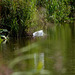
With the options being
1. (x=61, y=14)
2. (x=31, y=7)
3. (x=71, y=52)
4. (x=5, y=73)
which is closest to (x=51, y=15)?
(x=61, y=14)

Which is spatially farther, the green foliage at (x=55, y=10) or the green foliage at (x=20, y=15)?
the green foliage at (x=55, y=10)

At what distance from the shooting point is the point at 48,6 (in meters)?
19.1

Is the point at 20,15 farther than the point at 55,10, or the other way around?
the point at 55,10

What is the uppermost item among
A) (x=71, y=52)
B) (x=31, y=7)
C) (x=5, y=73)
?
(x=31, y=7)

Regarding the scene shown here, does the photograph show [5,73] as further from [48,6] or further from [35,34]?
[48,6]

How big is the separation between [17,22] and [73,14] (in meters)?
16.8

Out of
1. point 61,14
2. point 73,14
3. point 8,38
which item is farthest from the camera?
point 73,14

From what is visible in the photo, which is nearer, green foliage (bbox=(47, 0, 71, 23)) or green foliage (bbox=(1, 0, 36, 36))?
green foliage (bbox=(1, 0, 36, 36))

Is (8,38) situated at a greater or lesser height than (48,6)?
lesser

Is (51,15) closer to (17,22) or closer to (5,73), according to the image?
(17,22)

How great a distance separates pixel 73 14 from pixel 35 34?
55.3 ft

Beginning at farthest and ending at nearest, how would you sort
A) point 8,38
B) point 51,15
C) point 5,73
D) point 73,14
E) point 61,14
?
1. point 73,14
2. point 61,14
3. point 51,15
4. point 8,38
5. point 5,73

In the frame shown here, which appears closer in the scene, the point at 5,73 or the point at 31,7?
the point at 5,73

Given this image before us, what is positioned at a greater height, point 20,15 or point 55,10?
point 55,10
